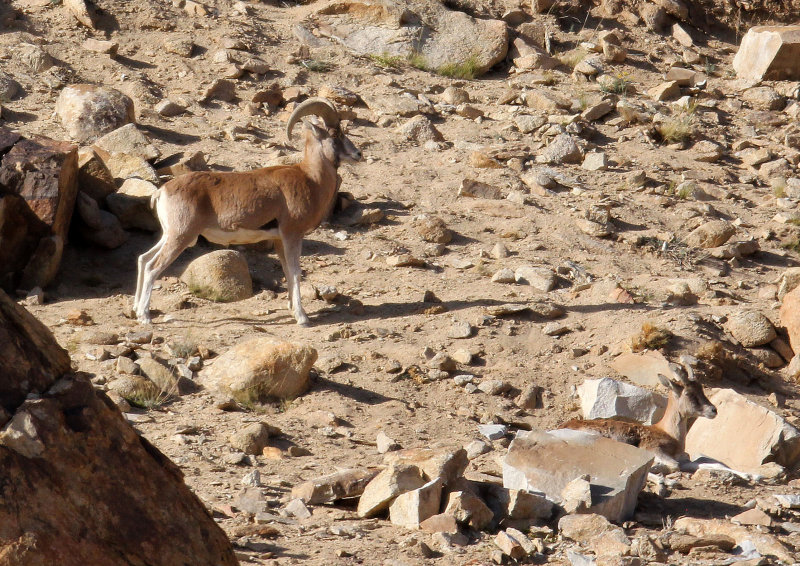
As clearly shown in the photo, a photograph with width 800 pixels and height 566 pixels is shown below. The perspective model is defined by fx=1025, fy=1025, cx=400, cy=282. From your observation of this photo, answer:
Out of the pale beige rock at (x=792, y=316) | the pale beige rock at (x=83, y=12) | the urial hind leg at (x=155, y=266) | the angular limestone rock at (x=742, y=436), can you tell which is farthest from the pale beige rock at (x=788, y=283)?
the pale beige rock at (x=83, y=12)

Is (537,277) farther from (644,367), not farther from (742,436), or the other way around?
(742,436)

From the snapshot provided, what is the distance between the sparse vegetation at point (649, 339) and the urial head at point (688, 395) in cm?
79

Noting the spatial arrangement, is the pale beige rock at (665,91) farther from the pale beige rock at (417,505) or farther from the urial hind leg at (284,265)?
the pale beige rock at (417,505)

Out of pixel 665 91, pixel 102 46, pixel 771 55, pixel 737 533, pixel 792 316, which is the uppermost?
pixel 102 46

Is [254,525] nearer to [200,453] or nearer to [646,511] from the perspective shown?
[200,453]

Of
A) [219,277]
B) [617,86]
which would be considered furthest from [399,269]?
[617,86]

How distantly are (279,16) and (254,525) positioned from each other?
1307 cm

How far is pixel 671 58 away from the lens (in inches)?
711

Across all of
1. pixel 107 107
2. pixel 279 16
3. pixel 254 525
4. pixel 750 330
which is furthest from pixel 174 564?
pixel 279 16

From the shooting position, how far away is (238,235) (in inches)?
433

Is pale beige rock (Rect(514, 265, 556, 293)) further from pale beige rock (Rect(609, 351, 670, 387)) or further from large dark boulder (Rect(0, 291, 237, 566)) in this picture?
large dark boulder (Rect(0, 291, 237, 566))

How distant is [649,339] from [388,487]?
443 centimetres

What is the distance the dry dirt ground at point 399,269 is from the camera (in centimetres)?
750

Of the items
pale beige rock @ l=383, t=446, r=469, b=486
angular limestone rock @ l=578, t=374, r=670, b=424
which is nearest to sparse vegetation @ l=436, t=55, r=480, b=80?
angular limestone rock @ l=578, t=374, r=670, b=424
